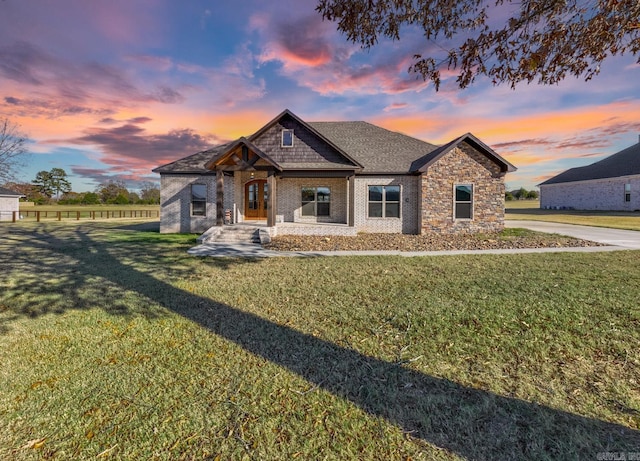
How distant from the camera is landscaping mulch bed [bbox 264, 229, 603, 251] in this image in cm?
1208

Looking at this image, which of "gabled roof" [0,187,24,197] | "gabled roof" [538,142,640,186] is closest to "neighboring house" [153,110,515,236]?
"gabled roof" [538,142,640,186]

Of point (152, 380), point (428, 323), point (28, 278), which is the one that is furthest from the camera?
point (28, 278)

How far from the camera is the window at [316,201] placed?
1811 cm

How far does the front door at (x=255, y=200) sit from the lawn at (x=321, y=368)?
1121 centimetres

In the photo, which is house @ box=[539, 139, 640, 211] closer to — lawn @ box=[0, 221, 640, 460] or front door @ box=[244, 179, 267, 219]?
lawn @ box=[0, 221, 640, 460]

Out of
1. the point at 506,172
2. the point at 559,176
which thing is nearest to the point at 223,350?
the point at 506,172

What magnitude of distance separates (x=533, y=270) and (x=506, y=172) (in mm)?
10042

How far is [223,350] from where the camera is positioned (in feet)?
13.0

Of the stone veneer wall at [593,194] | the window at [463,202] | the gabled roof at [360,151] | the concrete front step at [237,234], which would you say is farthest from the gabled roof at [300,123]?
the stone veneer wall at [593,194]

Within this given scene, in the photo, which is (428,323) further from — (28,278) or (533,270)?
(28,278)

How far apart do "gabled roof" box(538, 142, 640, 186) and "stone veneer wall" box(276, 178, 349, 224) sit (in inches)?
1336

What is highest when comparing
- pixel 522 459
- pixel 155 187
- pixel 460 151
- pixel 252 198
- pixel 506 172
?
pixel 155 187

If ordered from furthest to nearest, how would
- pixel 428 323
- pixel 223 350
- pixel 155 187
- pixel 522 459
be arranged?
pixel 155 187 < pixel 428 323 < pixel 223 350 < pixel 522 459

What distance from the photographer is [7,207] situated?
33688 millimetres
